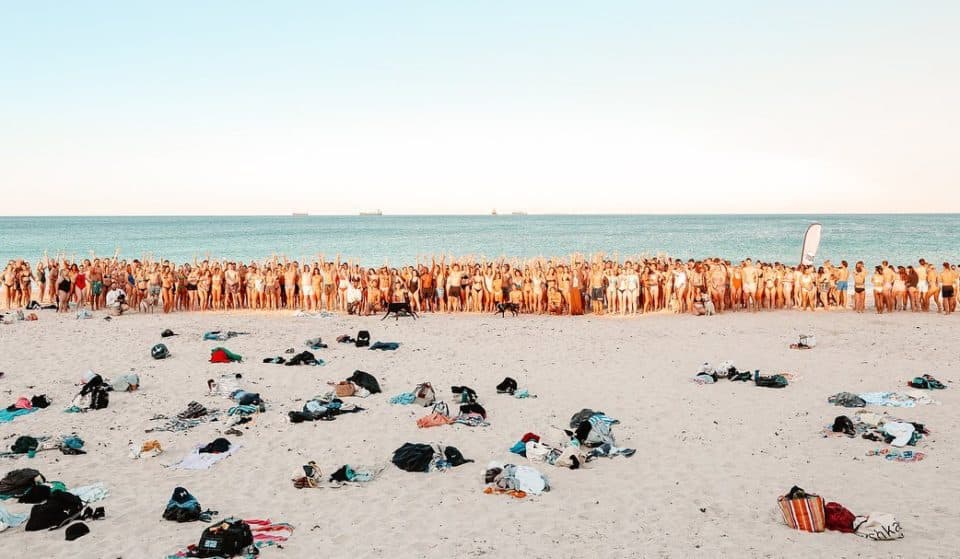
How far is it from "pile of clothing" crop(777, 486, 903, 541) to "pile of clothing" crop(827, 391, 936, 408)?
15.8ft

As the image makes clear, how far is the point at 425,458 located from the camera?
923 cm

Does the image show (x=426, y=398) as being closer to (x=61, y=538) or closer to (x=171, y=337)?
(x=61, y=538)

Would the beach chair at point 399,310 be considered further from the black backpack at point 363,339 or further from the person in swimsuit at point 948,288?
the person in swimsuit at point 948,288

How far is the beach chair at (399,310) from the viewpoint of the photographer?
70.8 feet

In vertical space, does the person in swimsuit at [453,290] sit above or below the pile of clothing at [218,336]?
above

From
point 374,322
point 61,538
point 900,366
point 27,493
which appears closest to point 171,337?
point 374,322

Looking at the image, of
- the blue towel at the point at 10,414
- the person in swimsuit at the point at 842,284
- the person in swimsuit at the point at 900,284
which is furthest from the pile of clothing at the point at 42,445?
the person in swimsuit at the point at 900,284

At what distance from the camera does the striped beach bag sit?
23.6ft

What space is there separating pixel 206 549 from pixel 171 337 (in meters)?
13.0

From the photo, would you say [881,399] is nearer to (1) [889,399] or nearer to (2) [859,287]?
(1) [889,399]

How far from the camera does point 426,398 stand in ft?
40.0

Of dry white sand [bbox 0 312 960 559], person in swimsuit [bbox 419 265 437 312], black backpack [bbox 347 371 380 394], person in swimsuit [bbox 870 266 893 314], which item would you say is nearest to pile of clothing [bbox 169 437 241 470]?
dry white sand [bbox 0 312 960 559]

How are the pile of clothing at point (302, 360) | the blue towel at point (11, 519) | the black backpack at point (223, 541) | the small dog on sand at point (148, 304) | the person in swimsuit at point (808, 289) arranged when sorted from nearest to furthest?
the black backpack at point (223, 541) < the blue towel at point (11, 519) < the pile of clothing at point (302, 360) < the person in swimsuit at point (808, 289) < the small dog on sand at point (148, 304)

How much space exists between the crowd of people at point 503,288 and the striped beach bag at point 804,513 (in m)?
14.9
